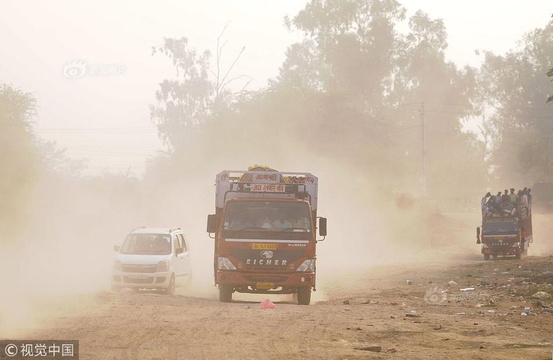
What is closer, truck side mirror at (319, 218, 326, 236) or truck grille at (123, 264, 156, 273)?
truck side mirror at (319, 218, 326, 236)

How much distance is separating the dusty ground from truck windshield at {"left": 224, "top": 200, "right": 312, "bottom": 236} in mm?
1821

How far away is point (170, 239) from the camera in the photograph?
26.3 metres

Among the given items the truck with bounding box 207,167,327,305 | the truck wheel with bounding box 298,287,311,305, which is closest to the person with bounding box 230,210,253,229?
the truck with bounding box 207,167,327,305

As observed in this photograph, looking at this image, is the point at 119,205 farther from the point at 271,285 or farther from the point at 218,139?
the point at 271,285

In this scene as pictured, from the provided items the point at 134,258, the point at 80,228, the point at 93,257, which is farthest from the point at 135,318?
the point at 80,228

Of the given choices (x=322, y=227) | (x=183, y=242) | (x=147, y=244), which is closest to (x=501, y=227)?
(x=183, y=242)

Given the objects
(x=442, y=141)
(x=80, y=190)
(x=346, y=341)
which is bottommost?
(x=346, y=341)

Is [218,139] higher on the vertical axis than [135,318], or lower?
higher

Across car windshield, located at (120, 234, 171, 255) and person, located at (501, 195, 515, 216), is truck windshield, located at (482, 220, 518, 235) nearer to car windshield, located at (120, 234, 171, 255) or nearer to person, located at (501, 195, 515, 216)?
person, located at (501, 195, 515, 216)

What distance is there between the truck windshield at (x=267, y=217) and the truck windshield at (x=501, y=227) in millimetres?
24360

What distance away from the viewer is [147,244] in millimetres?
26391

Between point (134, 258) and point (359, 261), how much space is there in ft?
101

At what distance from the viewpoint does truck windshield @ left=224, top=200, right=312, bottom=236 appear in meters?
21.7

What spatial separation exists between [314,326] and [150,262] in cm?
974
